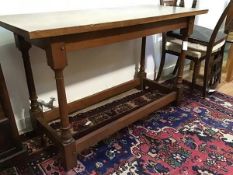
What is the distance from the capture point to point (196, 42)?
1.94 metres

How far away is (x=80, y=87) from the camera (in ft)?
6.03

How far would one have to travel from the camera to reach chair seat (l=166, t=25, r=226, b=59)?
1.92 metres

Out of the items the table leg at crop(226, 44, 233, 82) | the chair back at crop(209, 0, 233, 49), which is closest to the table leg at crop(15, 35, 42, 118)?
the chair back at crop(209, 0, 233, 49)

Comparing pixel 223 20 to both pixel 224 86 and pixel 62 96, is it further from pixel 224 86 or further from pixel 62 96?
pixel 62 96

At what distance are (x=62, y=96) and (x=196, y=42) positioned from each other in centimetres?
130

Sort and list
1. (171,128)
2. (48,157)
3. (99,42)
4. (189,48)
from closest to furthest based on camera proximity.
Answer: (99,42), (48,157), (171,128), (189,48)

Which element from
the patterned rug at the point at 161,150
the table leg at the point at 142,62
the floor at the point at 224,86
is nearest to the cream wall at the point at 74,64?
the table leg at the point at 142,62

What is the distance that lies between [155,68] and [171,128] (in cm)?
88

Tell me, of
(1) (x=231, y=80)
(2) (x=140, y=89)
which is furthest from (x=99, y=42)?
(1) (x=231, y=80)

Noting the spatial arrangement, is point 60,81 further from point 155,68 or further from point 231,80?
point 231,80

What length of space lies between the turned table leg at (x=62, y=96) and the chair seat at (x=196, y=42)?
4.07ft

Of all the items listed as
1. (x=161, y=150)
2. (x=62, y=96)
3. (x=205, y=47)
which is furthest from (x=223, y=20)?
(x=62, y=96)

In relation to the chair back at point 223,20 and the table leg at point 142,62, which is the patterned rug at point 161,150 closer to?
the table leg at point 142,62

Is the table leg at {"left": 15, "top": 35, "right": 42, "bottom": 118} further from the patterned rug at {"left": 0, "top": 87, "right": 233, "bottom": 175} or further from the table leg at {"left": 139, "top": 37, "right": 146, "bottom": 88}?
the table leg at {"left": 139, "top": 37, "right": 146, "bottom": 88}
